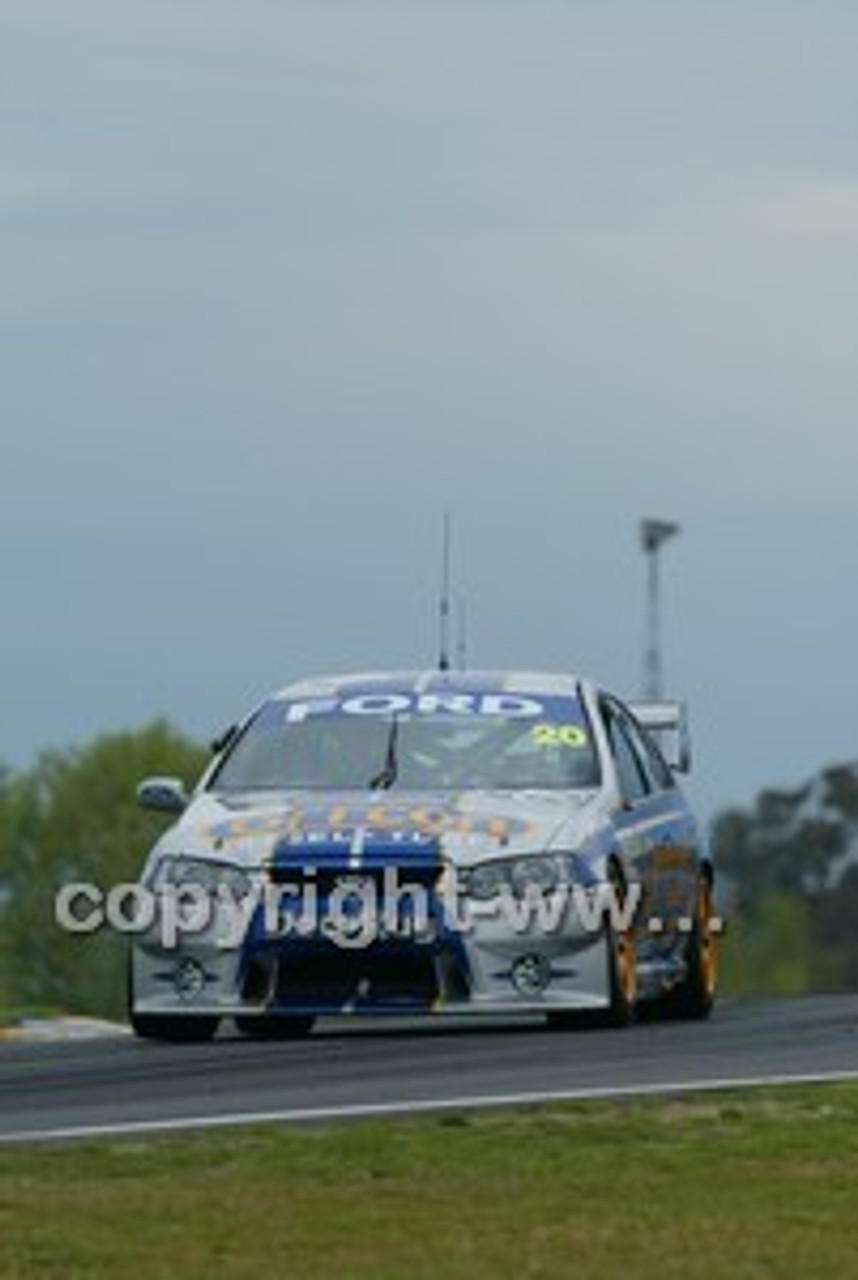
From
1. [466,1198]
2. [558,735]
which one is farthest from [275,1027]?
[466,1198]

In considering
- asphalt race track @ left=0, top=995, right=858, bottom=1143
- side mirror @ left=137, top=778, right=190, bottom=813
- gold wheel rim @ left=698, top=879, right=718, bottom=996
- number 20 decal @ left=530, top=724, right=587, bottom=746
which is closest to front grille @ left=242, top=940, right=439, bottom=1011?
asphalt race track @ left=0, top=995, right=858, bottom=1143

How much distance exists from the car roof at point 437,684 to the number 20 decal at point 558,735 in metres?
0.34

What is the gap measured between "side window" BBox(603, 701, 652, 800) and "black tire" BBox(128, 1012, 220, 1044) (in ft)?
6.76

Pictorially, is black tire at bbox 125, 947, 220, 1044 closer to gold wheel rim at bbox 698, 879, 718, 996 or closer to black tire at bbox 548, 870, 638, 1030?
black tire at bbox 548, 870, 638, 1030

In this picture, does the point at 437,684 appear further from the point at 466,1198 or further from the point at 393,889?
the point at 466,1198

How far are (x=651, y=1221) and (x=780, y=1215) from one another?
1.14 ft

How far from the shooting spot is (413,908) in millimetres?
20750

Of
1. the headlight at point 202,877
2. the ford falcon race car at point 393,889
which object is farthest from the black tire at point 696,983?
the headlight at point 202,877

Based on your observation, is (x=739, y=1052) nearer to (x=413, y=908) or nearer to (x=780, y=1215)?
(x=413, y=908)

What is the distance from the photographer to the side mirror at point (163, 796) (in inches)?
854

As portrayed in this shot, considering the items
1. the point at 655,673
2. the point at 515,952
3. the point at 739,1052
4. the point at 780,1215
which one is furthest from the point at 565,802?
the point at 655,673

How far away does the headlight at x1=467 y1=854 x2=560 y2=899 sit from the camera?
2075 cm

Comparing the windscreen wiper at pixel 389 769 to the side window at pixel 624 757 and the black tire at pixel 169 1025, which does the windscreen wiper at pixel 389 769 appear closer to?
the side window at pixel 624 757

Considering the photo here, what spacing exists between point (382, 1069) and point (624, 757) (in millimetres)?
4410
